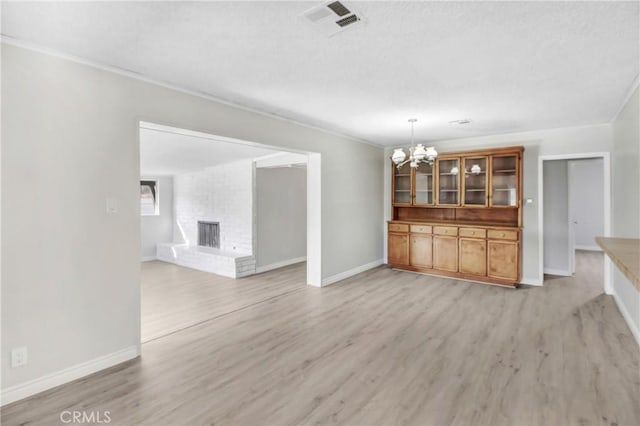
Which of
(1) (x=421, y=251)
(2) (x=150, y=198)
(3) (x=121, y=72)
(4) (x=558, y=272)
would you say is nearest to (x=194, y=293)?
(3) (x=121, y=72)

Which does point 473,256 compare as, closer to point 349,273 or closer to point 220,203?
point 349,273

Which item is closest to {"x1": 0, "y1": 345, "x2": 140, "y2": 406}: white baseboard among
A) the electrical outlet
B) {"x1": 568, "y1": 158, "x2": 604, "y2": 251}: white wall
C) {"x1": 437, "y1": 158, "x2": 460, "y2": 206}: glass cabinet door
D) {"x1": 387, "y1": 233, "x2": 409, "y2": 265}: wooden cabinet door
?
the electrical outlet

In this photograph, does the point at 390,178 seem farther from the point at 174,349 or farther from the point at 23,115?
the point at 23,115

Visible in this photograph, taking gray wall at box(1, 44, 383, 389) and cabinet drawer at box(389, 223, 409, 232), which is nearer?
gray wall at box(1, 44, 383, 389)

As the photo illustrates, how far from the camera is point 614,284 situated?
460 centimetres

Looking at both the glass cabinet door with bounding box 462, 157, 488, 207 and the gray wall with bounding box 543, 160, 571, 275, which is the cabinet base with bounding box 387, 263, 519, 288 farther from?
the gray wall with bounding box 543, 160, 571, 275

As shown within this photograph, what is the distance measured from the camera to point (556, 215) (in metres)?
6.14

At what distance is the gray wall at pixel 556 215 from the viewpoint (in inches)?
238

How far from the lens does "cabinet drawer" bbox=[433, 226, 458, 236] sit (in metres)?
5.66

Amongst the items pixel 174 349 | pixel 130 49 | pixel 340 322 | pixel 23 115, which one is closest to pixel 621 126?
pixel 340 322

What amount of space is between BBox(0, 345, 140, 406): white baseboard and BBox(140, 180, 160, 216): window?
5742mm

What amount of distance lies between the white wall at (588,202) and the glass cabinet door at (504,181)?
453 centimetres

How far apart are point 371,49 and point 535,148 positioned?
4217mm

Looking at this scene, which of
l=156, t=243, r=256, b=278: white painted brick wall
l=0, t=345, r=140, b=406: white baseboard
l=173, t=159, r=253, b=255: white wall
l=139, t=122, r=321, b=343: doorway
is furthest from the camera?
l=173, t=159, r=253, b=255: white wall
